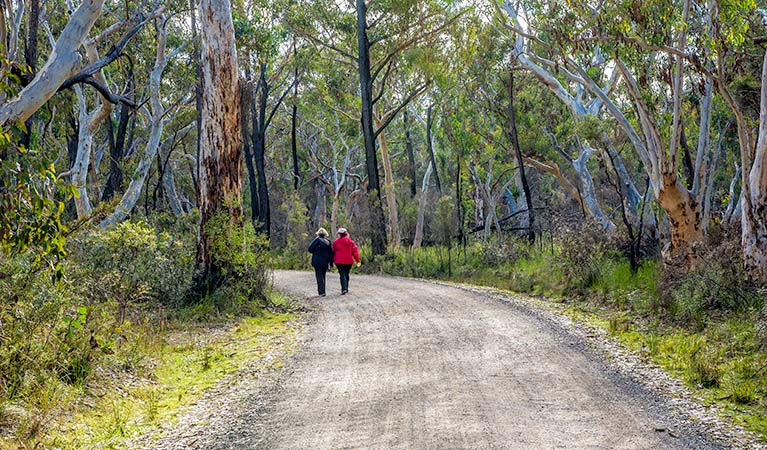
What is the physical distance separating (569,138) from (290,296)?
1563 centimetres

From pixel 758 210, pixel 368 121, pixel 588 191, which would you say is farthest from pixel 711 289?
pixel 368 121

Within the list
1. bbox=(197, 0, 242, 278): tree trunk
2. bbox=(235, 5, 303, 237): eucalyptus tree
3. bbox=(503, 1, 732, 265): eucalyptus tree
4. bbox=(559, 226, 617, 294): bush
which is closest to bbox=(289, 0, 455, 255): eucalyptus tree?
bbox=(235, 5, 303, 237): eucalyptus tree

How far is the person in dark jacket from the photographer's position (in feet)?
51.0

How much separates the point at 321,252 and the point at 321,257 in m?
0.14

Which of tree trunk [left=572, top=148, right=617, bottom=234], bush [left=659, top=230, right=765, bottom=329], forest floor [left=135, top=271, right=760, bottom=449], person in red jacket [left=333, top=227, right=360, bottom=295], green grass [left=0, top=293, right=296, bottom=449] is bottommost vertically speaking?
forest floor [left=135, top=271, right=760, bottom=449]

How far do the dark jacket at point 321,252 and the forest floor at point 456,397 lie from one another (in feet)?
16.7

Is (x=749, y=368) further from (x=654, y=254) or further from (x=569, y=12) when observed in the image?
(x=654, y=254)

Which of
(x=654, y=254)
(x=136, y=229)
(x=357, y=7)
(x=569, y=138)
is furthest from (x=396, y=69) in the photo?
(x=136, y=229)

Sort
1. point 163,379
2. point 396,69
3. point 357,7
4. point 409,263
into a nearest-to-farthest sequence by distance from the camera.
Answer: point 163,379, point 409,263, point 357,7, point 396,69

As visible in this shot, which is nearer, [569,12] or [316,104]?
[569,12]

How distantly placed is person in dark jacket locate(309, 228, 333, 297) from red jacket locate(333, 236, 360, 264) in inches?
7.6

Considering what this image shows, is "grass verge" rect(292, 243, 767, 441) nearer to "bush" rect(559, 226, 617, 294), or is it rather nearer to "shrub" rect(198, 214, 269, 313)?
"bush" rect(559, 226, 617, 294)

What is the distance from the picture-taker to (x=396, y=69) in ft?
103

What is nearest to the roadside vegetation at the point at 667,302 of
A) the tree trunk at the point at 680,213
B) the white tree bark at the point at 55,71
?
the tree trunk at the point at 680,213
